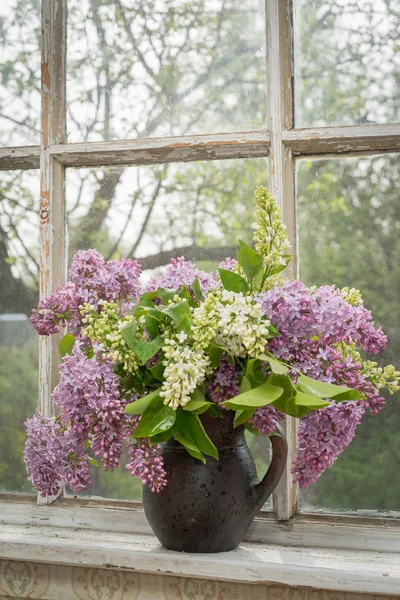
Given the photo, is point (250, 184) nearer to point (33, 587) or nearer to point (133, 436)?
point (133, 436)

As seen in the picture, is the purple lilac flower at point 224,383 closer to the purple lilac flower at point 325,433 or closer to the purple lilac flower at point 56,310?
the purple lilac flower at point 325,433

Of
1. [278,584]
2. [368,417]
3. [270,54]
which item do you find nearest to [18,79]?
[270,54]

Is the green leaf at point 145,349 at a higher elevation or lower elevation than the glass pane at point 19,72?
lower

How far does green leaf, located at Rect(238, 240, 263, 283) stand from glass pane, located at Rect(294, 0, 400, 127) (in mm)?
517

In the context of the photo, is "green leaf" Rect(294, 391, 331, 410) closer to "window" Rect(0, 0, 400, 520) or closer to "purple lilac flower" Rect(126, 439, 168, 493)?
"purple lilac flower" Rect(126, 439, 168, 493)

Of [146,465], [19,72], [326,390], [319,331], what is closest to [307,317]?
[319,331]

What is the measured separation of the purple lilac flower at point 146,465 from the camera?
119 centimetres

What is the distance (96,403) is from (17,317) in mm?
665

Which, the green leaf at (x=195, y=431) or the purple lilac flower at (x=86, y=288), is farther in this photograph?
the purple lilac flower at (x=86, y=288)

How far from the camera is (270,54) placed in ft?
5.45

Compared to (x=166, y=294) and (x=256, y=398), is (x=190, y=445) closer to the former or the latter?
(x=256, y=398)

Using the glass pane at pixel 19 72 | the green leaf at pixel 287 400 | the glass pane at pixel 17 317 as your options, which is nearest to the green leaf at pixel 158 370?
the green leaf at pixel 287 400

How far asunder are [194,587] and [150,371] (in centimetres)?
45

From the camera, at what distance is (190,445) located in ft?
4.04
